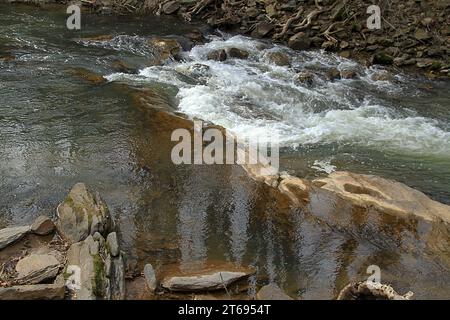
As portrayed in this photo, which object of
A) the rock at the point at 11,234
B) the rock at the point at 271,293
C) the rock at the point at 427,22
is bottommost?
the rock at the point at 271,293

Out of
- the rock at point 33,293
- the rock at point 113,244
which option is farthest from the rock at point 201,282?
the rock at point 33,293

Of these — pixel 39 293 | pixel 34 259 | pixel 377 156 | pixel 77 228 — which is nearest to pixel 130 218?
pixel 77 228

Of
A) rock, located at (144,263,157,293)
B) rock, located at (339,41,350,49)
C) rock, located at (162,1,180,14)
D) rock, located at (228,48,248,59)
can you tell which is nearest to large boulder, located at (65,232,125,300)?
rock, located at (144,263,157,293)

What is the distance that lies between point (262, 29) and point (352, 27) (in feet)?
8.98

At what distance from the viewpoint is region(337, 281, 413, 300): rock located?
457 cm

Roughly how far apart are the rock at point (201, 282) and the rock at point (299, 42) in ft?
34.1

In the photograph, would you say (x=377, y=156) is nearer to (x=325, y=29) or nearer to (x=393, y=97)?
(x=393, y=97)

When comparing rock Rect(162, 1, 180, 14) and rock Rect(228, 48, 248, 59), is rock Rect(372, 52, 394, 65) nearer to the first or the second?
rock Rect(228, 48, 248, 59)

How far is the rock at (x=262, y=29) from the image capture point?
1527 cm

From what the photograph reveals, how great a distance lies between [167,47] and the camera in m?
13.7

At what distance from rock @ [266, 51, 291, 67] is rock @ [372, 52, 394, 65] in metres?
2.39

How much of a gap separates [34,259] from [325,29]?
11984 mm

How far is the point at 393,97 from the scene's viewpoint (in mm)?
11438

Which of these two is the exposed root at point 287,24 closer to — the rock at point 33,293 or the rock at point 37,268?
the rock at point 37,268
